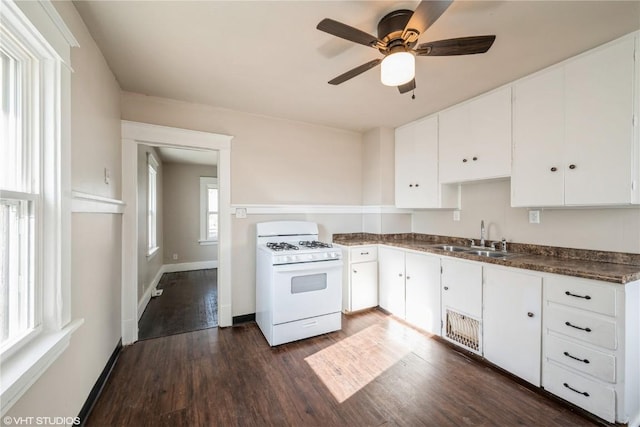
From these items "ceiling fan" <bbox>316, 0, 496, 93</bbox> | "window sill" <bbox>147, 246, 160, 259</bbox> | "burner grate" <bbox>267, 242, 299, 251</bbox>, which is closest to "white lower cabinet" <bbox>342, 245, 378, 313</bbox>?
"burner grate" <bbox>267, 242, 299, 251</bbox>

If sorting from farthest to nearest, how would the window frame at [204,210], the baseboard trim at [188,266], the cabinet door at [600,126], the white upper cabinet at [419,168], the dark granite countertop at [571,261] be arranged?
the window frame at [204,210]
the baseboard trim at [188,266]
the white upper cabinet at [419,168]
the cabinet door at [600,126]
the dark granite countertop at [571,261]

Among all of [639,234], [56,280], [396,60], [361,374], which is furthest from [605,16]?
[56,280]

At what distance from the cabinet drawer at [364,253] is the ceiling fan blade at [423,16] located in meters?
2.27

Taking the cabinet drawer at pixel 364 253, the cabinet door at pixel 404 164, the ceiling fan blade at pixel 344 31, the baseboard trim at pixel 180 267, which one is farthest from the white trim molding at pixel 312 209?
the baseboard trim at pixel 180 267

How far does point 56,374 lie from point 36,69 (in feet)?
4.69

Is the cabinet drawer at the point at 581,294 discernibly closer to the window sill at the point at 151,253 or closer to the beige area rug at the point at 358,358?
the beige area rug at the point at 358,358

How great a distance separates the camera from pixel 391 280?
3170 millimetres

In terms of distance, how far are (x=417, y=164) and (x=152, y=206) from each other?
13.5 ft

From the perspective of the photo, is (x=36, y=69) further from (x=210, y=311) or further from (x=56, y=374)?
(x=210, y=311)

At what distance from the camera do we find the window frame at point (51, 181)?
1.10m

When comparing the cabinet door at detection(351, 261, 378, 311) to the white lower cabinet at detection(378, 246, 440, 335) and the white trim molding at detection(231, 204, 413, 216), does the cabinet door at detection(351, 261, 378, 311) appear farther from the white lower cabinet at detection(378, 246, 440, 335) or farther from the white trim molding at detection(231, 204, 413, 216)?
the white trim molding at detection(231, 204, 413, 216)

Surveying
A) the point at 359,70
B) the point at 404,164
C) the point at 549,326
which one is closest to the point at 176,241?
the point at 404,164

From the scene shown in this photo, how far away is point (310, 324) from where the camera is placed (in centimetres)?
261

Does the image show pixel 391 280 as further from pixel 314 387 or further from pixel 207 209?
pixel 207 209
